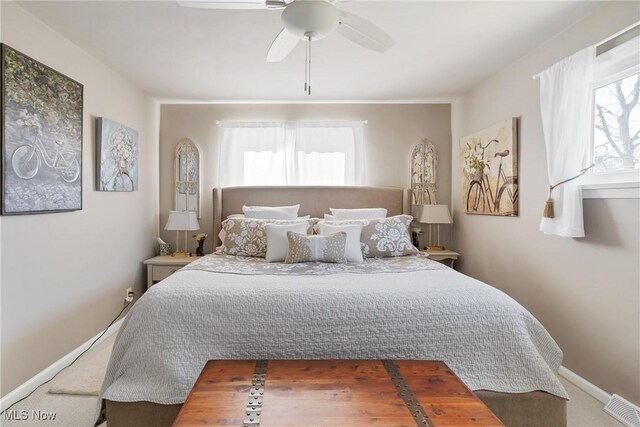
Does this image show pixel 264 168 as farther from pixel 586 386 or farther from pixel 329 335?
pixel 586 386

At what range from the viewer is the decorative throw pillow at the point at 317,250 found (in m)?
2.65

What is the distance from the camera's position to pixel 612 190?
205 cm

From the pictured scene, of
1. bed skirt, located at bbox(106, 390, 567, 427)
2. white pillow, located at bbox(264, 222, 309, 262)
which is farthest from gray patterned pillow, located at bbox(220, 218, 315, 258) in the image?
bed skirt, located at bbox(106, 390, 567, 427)

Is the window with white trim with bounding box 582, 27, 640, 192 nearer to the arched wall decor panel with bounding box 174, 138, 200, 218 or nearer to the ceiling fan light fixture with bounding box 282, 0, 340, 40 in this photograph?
the ceiling fan light fixture with bounding box 282, 0, 340, 40

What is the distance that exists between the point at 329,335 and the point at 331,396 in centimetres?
37

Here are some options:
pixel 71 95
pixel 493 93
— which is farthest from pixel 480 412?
pixel 71 95

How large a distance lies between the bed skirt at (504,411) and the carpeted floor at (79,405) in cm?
42

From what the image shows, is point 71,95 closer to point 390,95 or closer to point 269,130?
point 269,130

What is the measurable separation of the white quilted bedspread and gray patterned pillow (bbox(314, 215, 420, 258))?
46.5 inches

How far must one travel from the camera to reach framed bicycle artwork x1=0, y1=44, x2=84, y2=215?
2.03m

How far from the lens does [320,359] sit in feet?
5.37

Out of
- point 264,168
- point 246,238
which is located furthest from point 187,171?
point 246,238

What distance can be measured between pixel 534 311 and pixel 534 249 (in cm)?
49

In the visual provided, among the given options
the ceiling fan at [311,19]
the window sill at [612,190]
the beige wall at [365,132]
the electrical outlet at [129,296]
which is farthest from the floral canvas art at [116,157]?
the window sill at [612,190]
